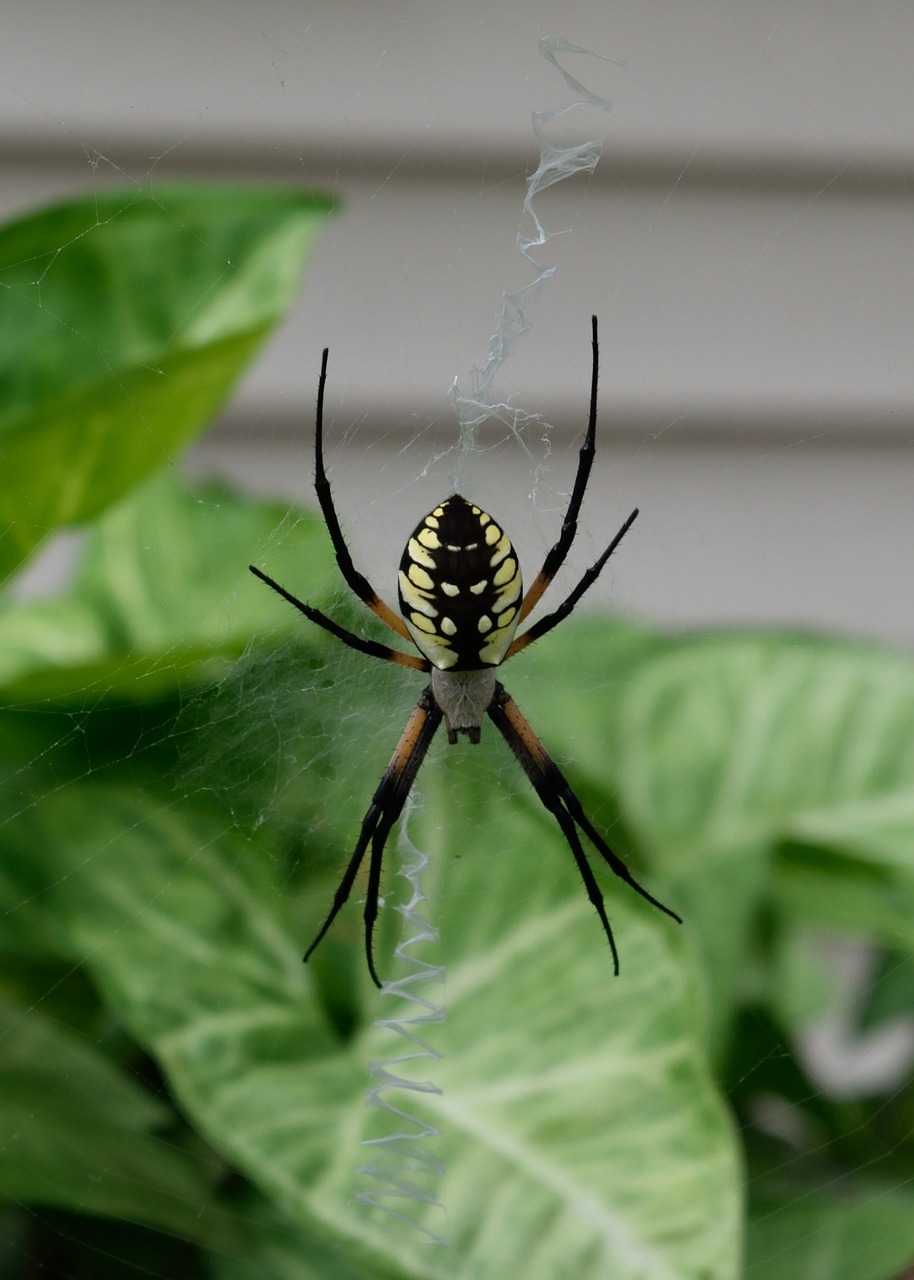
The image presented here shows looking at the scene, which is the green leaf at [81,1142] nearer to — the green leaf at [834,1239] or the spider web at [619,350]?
the spider web at [619,350]

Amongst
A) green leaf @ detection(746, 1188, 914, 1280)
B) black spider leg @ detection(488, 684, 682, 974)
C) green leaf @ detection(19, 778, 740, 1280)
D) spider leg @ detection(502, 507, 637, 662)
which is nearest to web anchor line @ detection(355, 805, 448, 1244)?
green leaf @ detection(19, 778, 740, 1280)

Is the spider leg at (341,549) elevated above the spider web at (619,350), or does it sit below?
below

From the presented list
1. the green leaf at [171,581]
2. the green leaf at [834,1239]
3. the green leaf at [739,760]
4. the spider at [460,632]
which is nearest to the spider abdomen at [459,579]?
the spider at [460,632]

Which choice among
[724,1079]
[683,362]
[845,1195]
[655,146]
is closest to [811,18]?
[655,146]

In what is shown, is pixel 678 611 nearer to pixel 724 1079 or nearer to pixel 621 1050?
pixel 724 1079

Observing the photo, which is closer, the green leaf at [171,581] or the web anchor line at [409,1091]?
the web anchor line at [409,1091]

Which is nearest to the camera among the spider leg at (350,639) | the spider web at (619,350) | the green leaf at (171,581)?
the spider leg at (350,639)
